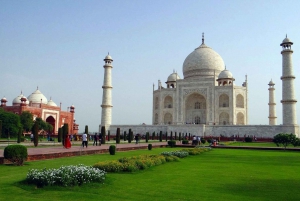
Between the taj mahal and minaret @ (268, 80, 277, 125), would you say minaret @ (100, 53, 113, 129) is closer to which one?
the taj mahal

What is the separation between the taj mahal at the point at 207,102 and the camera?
25250mm

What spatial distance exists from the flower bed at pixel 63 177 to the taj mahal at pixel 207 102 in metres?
22.5

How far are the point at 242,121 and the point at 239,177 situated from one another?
26165 millimetres

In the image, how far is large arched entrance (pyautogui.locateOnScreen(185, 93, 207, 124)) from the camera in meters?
32.7

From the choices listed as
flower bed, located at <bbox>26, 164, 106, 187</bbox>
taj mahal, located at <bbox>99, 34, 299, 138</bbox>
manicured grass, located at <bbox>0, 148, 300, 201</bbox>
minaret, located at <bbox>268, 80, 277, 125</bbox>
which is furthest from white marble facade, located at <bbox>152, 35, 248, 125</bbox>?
flower bed, located at <bbox>26, 164, 106, 187</bbox>

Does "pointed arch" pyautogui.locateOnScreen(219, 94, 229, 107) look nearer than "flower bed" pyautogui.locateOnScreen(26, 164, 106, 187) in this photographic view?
No

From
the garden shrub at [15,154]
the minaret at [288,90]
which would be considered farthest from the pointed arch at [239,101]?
the garden shrub at [15,154]

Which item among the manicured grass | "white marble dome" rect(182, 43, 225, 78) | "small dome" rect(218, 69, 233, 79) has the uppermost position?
"white marble dome" rect(182, 43, 225, 78)

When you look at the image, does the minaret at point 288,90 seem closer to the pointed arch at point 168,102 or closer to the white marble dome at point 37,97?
the pointed arch at point 168,102

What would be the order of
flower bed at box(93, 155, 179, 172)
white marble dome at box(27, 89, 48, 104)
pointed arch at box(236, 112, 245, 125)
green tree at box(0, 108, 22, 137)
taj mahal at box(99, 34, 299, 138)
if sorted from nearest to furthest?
flower bed at box(93, 155, 179, 172)
green tree at box(0, 108, 22, 137)
taj mahal at box(99, 34, 299, 138)
pointed arch at box(236, 112, 245, 125)
white marble dome at box(27, 89, 48, 104)

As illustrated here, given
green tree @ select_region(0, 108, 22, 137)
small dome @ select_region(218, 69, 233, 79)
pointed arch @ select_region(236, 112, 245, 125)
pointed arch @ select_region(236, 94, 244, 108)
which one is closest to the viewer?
green tree @ select_region(0, 108, 22, 137)

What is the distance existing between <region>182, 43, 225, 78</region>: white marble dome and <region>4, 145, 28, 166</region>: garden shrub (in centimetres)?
2897

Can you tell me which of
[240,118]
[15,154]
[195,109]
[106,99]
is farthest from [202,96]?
[15,154]

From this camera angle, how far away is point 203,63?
3491cm
